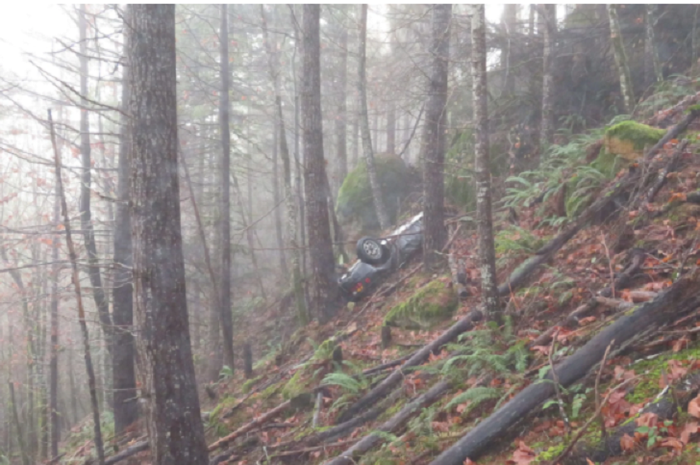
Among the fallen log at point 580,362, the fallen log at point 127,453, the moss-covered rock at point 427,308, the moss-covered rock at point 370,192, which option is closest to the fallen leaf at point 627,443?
the fallen log at point 580,362

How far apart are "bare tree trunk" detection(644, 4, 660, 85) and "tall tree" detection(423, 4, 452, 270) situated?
4770mm

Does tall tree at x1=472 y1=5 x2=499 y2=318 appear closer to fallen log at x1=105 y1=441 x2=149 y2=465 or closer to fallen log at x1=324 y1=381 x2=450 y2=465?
fallen log at x1=324 y1=381 x2=450 y2=465

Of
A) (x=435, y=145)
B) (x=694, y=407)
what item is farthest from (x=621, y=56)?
(x=694, y=407)

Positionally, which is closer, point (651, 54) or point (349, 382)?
point (349, 382)

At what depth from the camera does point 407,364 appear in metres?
7.23

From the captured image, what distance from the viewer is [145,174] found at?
19.0 ft

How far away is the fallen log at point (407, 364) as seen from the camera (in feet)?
23.0

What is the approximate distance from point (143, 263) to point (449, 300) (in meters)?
5.05

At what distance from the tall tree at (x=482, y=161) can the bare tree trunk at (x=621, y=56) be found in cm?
644

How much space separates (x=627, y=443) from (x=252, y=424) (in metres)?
6.08

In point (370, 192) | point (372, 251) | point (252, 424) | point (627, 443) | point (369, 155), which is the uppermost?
point (369, 155)

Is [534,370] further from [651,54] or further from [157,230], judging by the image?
[651,54]

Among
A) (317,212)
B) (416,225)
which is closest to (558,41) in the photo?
(416,225)

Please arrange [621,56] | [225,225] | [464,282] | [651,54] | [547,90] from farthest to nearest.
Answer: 1. [225,225]
2. [547,90]
3. [651,54]
4. [621,56]
5. [464,282]
